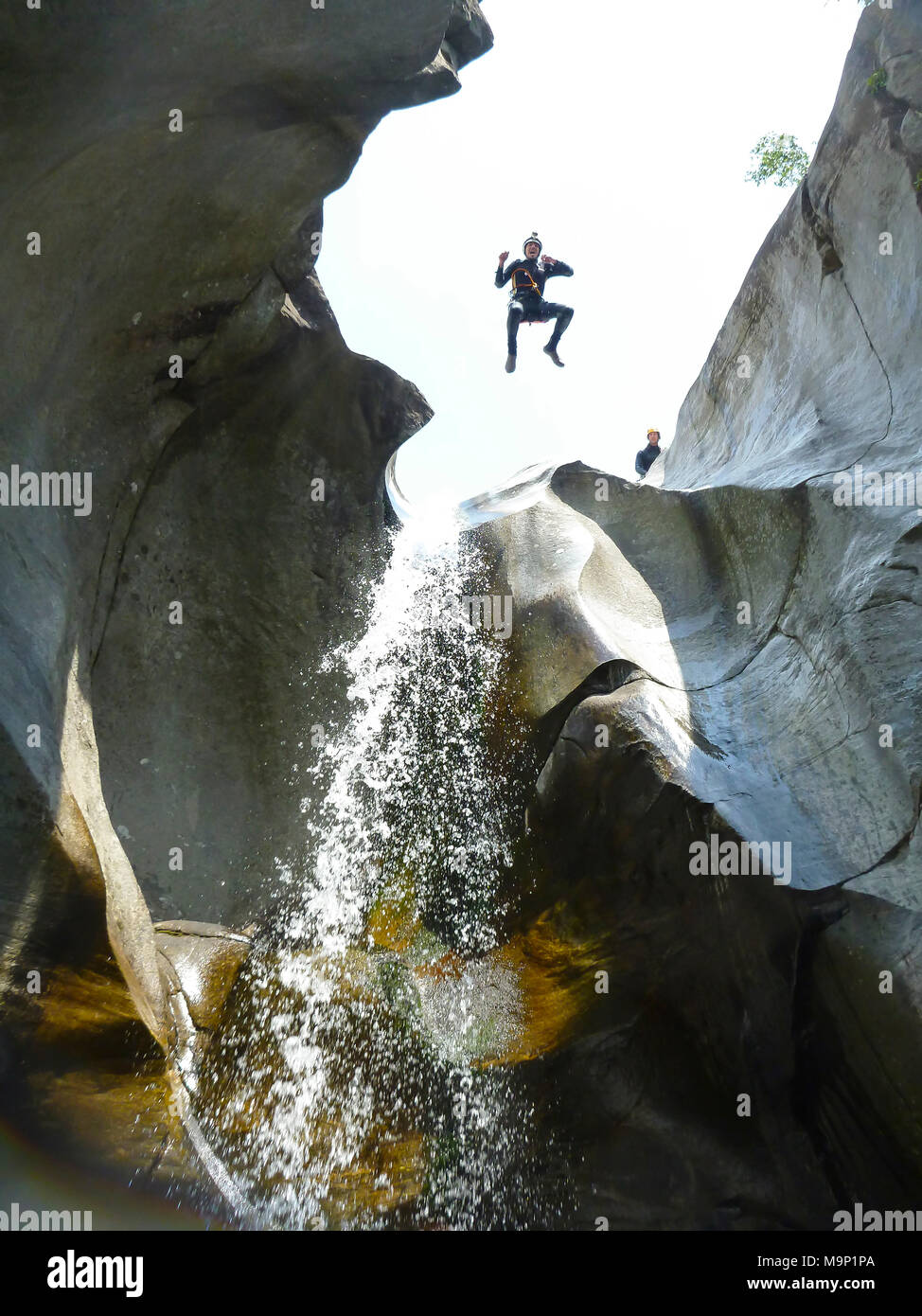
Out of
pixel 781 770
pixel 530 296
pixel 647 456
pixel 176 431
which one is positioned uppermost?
pixel 530 296

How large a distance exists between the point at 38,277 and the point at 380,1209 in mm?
5603

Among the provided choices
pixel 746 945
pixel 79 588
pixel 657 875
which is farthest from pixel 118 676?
pixel 746 945

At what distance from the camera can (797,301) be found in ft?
30.7

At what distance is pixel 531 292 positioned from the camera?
40.3 feet

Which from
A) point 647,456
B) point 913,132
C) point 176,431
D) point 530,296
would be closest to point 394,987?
point 176,431

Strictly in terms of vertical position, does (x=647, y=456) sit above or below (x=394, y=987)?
above

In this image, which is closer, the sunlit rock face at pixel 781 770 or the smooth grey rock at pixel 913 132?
the sunlit rock face at pixel 781 770

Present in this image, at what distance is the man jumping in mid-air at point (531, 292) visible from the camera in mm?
12250

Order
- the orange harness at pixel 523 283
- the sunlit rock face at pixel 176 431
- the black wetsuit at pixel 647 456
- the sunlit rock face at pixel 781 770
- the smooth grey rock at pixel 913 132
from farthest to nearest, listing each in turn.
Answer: the black wetsuit at pixel 647 456, the orange harness at pixel 523 283, the smooth grey rock at pixel 913 132, the sunlit rock face at pixel 781 770, the sunlit rock face at pixel 176 431

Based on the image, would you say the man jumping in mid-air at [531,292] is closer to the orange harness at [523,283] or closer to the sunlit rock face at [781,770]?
the orange harness at [523,283]

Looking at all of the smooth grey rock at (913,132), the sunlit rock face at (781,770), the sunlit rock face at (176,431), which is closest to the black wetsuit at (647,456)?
the sunlit rock face at (781,770)

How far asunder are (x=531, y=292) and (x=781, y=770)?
26.8 ft

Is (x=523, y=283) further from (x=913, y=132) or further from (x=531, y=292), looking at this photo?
(x=913, y=132)

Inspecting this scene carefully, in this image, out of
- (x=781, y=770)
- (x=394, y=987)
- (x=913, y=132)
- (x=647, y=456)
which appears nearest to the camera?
(x=394, y=987)
